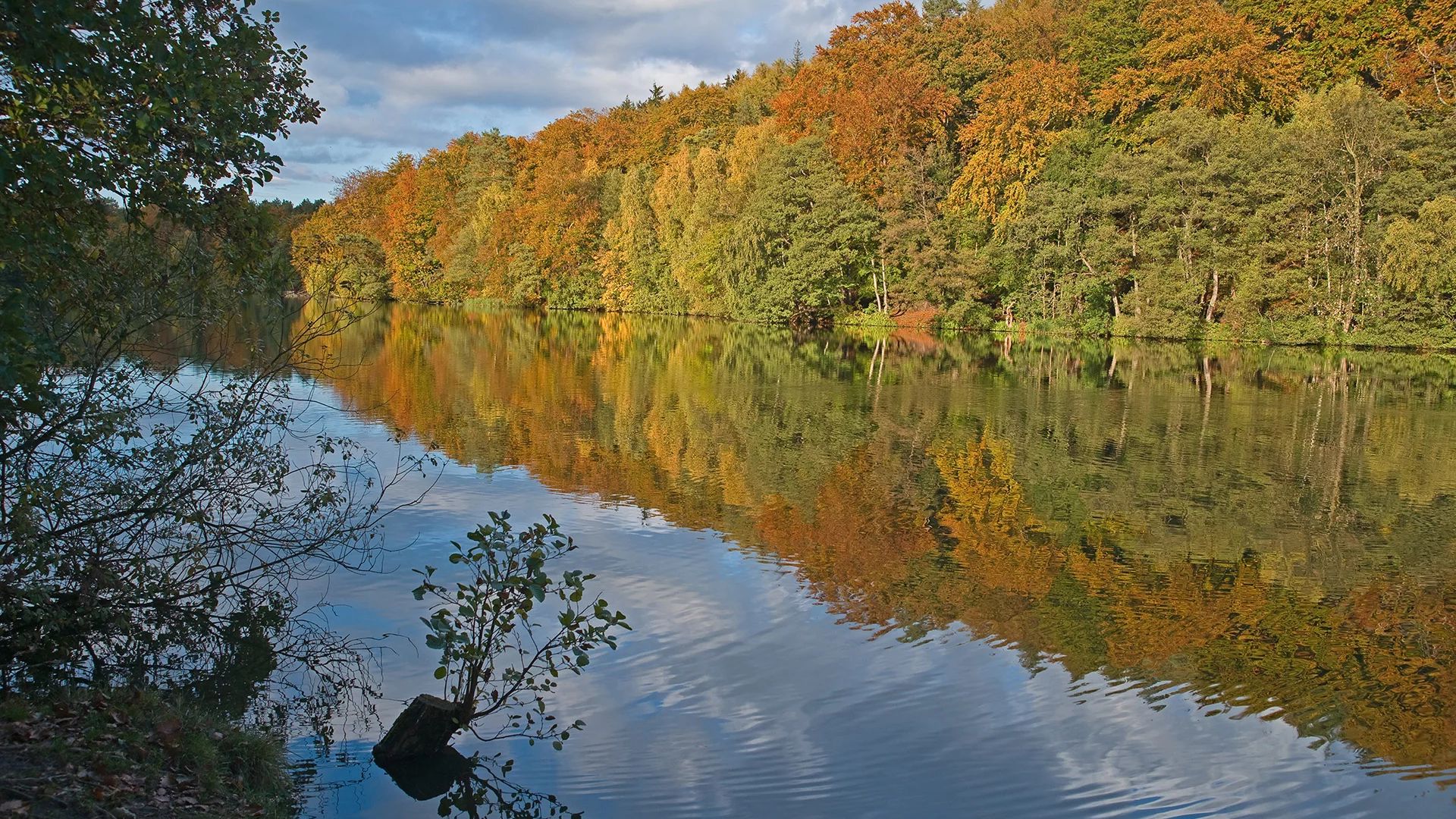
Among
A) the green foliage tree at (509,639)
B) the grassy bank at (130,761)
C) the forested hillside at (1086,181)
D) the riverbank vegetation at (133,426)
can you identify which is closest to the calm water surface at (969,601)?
the green foliage tree at (509,639)

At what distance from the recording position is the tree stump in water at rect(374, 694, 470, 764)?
648 centimetres

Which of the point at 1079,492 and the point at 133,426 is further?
the point at 1079,492

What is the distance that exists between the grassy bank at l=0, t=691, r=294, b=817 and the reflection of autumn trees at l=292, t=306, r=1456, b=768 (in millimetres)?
5368

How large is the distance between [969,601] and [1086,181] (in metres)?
42.1

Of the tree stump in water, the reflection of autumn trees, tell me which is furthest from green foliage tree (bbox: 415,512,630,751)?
the reflection of autumn trees

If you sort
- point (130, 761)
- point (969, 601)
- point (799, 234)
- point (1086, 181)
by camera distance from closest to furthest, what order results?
point (130, 761) < point (969, 601) < point (1086, 181) < point (799, 234)

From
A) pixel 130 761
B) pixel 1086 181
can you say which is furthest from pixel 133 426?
pixel 1086 181

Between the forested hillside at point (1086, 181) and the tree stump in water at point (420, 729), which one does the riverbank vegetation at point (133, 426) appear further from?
the forested hillside at point (1086, 181)

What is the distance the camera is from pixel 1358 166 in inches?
1575

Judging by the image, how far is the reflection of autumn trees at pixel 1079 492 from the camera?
8.95m

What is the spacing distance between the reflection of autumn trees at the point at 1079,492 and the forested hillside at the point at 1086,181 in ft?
36.0

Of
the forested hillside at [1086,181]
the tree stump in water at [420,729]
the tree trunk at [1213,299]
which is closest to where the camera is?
the tree stump in water at [420,729]

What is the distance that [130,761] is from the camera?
5.14 metres

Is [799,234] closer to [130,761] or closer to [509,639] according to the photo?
[509,639]
